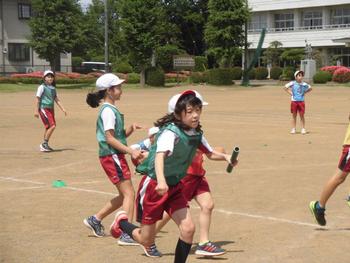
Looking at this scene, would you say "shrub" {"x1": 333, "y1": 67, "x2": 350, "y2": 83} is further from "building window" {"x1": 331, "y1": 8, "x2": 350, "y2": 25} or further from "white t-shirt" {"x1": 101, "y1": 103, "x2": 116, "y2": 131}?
"white t-shirt" {"x1": 101, "y1": 103, "x2": 116, "y2": 131}

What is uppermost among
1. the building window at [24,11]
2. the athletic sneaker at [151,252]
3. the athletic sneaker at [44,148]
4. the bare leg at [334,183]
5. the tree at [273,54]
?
the building window at [24,11]

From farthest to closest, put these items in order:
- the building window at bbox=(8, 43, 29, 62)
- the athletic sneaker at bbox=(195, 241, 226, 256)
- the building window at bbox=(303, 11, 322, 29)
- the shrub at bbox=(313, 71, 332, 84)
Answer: the building window at bbox=(303, 11, 322, 29) → the building window at bbox=(8, 43, 29, 62) → the shrub at bbox=(313, 71, 332, 84) → the athletic sneaker at bbox=(195, 241, 226, 256)

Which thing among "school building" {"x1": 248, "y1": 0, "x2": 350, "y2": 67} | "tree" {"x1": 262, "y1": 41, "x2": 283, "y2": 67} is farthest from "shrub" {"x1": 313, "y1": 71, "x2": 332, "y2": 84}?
"tree" {"x1": 262, "y1": 41, "x2": 283, "y2": 67}

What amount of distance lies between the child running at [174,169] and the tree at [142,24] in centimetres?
4273

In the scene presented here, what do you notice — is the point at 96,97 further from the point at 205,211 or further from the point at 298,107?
the point at 298,107

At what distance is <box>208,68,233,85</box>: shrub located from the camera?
1972 inches

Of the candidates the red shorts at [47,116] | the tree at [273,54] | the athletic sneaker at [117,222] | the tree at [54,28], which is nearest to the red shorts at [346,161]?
the athletic sneaker at [117,222]

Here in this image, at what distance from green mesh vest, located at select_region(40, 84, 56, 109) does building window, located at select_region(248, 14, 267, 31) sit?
6870 cm

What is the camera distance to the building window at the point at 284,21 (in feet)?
253

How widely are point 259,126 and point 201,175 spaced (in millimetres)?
13291

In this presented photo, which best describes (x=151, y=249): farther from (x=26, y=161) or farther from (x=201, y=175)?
(x=26, y=161)

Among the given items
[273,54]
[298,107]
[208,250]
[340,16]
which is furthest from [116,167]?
[340,16]

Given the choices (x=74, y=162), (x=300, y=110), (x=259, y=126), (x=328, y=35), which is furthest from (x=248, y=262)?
(x=328, y=35)

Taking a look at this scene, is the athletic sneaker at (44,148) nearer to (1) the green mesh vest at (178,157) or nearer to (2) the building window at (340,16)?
(1) the green mesh vest at (178,157)
